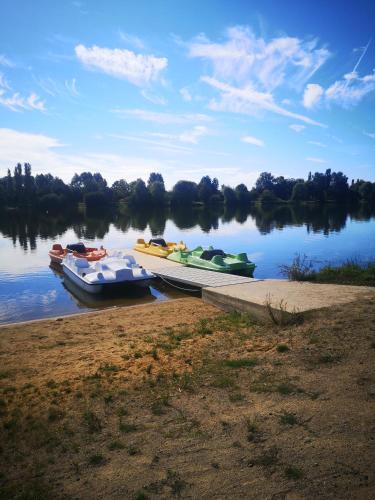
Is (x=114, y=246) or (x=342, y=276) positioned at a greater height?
(x=342, y=276)

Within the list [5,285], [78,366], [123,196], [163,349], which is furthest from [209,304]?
[123,196]

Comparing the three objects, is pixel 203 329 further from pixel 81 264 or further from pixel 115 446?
pixel 81 264

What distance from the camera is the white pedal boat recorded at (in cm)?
1398

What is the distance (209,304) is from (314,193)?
303 ft

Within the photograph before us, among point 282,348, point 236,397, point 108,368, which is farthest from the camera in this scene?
point 282,348

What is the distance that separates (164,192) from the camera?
8412cm

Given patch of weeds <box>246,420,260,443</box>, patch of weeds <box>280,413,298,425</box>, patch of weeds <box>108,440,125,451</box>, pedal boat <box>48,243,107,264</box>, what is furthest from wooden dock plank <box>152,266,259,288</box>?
patch of weeds <box>108,440,125,451</box>

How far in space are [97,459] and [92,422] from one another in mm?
730

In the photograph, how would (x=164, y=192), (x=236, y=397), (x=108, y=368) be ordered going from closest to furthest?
(x=236, y=397), (x=108, y=368), (x=164, y=192)

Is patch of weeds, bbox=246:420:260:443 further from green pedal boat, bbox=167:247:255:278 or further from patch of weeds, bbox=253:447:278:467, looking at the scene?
green pedal boat, bbox=167:247:255:278

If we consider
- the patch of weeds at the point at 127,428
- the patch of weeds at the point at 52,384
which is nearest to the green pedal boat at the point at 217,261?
the patch of weeds at the point at 52,384

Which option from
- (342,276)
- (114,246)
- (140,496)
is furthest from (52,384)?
(114,246)

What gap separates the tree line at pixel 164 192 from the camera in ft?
235

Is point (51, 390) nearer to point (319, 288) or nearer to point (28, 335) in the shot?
point (28, 335)
